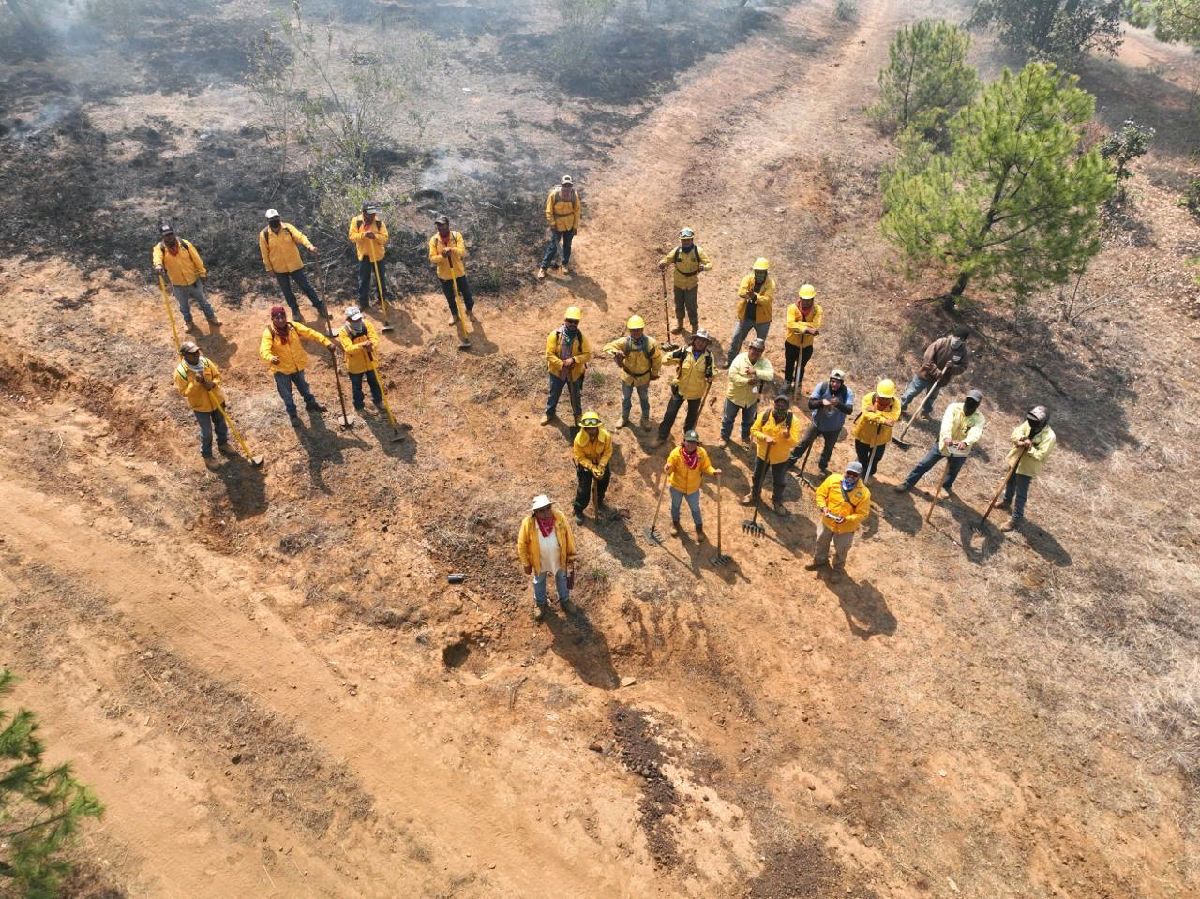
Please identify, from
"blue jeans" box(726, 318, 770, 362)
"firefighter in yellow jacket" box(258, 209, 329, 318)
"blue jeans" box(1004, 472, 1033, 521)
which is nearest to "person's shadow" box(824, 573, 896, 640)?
"blue jeans" box(1004, 472, 1033, 521)

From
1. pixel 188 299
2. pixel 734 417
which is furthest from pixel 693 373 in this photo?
pixel 188 299

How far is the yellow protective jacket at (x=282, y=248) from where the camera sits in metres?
12.3

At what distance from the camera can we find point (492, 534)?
9.93 metres

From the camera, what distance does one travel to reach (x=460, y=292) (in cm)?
1391

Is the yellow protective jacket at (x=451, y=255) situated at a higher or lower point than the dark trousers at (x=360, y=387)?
higher

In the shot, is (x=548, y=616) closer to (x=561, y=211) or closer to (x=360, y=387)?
(x=360, y=387)

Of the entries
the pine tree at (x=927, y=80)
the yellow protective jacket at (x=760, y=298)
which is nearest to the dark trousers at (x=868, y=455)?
the yellow protective jacket at (x=760, y=298)

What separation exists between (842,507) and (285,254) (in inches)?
405

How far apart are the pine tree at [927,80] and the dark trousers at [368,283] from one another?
50.7 feet

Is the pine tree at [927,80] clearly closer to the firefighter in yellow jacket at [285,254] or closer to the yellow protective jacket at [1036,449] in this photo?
the yellow protective jacket at [1036,449]

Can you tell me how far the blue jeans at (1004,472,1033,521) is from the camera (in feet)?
34.4

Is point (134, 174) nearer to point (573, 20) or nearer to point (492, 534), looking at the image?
point (492, 534)

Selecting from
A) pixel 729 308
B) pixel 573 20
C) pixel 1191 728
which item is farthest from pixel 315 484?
pixel 573 20

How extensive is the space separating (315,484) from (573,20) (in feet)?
72.8
